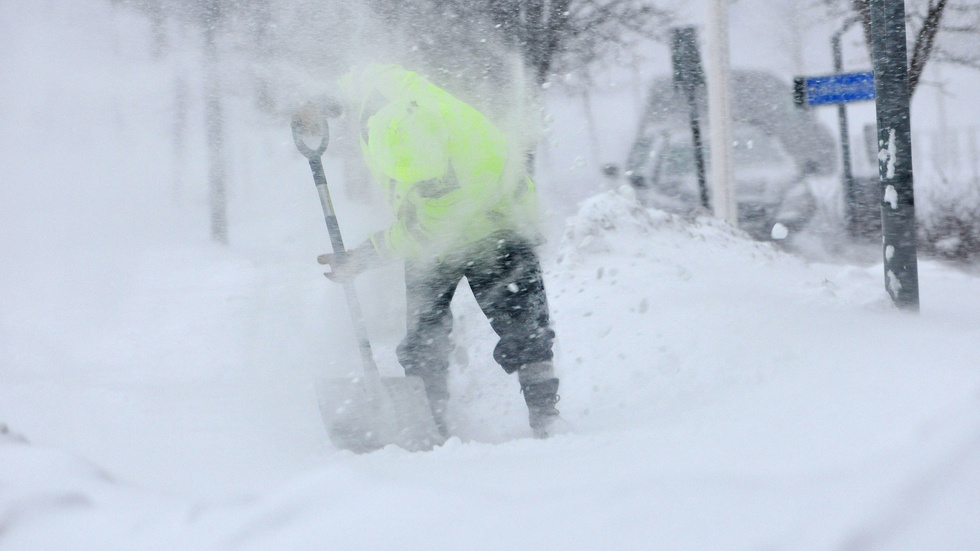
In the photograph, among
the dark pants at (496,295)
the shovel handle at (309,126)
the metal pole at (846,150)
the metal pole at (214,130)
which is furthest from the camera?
the metal pole at (214,130)

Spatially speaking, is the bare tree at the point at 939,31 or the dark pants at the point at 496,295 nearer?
the dark pants at the point at 496,295

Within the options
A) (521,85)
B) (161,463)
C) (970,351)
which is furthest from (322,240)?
(970,351)

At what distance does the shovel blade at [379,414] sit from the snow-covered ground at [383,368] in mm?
140

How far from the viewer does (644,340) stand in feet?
9.14

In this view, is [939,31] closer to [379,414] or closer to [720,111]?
[720,111]

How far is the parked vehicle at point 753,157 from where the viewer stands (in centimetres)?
541

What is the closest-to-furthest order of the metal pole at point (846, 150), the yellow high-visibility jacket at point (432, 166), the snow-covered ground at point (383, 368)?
the snow-covered ground at point (383, 368), the yellow high-visibility jacket at point (432, 166), the metal pole at point (846, 150)

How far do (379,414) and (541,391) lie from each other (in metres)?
0.58

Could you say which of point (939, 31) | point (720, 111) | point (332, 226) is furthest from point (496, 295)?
point (939, 31)

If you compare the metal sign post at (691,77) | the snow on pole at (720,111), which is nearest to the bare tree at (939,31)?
the snow on pole at (720,111)

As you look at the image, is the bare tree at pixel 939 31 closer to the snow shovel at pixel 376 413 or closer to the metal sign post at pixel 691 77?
the metal sign post at pixel 691 77

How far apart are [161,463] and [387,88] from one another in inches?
50.4

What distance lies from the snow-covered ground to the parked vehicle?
1.14m

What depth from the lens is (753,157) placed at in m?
5.54
